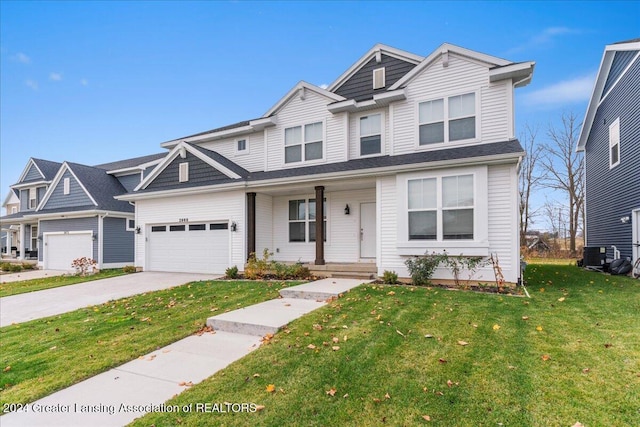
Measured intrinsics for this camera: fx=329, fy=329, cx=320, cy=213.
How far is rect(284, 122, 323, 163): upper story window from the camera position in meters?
12.0

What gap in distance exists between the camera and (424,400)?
9.71 ft

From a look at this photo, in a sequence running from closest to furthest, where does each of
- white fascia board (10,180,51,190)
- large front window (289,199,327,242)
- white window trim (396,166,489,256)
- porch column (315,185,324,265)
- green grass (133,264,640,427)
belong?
green grass (133,264,640,427), white window trim (396,166,489,256), porch column (315,185,324,265), large front window (289,199,327,242), white fascia board (10,180,51,190)

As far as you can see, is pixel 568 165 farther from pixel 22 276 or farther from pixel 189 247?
pixel 22 276

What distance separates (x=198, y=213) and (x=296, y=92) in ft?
19.6

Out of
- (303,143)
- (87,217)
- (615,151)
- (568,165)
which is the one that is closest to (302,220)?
(303,143)

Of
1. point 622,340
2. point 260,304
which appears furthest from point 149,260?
point 622,340

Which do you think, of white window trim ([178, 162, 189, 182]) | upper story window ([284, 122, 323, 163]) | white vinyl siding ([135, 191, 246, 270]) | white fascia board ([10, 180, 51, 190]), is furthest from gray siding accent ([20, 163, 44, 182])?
upper story window ([284, 122, 323, 163])

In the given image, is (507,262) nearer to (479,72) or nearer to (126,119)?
(479,72)

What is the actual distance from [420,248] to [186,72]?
17.0m

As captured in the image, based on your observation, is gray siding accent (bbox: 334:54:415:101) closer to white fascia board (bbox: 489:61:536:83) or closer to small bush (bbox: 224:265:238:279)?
white fascia board (bbox: 489:61:536:83)

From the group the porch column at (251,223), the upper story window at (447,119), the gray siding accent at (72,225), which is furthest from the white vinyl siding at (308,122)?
the gray siding accent at (72,225)

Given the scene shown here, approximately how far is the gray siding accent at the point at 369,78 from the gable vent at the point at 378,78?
0.47 ft

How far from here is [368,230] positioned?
11398mm

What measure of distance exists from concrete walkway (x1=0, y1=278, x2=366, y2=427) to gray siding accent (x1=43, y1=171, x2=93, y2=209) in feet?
52.6
